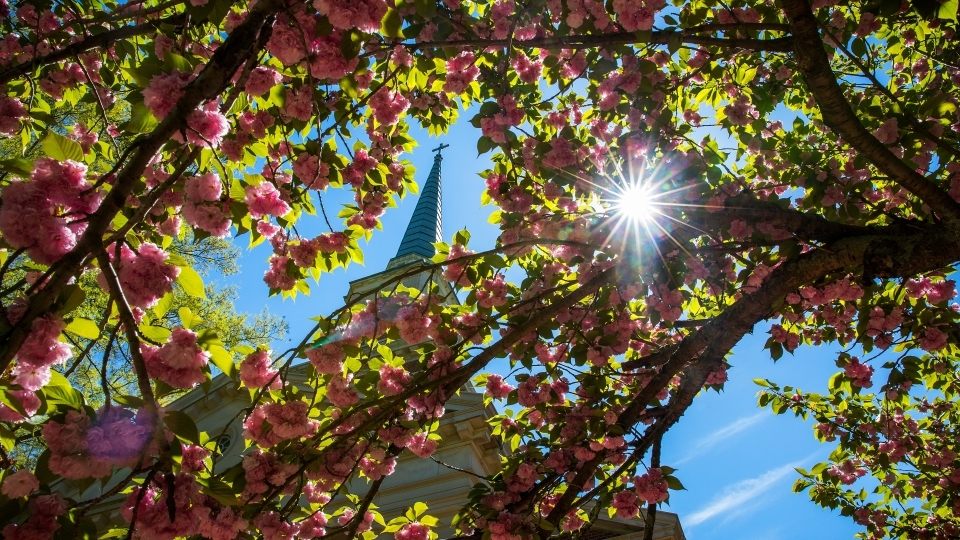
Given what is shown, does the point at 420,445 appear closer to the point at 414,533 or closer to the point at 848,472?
the point at 414,533

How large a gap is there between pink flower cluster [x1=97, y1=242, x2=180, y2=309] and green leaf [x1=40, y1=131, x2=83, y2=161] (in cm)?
40

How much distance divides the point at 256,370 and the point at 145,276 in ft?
4.69

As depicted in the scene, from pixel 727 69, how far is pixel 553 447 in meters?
3.53

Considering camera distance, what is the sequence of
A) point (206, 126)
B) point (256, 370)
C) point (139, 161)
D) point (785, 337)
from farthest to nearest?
point (785, 337)
point (256, 370)
point (206, 126)
point (139, 161)

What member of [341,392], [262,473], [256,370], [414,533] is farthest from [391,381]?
[414,533]

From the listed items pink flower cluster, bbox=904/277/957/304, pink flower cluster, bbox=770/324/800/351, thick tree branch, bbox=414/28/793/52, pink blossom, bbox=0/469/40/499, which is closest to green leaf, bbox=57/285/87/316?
pink blossom, bbox=0/469/40/499

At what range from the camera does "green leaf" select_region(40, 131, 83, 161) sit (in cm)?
207

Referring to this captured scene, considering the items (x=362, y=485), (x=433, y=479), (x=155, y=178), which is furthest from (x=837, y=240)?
(x=362, y=485)

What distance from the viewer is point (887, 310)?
14.7ft

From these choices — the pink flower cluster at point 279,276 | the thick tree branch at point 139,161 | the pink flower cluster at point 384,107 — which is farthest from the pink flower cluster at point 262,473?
the pink flower cluster at point 384,107

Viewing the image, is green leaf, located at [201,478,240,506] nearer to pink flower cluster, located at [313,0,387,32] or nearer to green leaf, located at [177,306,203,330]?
green leaf, located at [177,306,203,330]

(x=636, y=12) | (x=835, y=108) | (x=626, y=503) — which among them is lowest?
(x=626, y=503)

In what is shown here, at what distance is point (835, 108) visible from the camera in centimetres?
311

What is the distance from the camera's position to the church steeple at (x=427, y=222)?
62.4 feet
